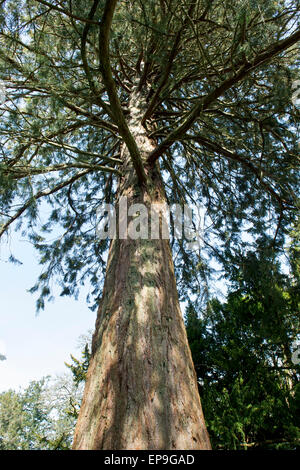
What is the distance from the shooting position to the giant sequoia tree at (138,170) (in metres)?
1.43

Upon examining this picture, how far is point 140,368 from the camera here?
58.5 inches

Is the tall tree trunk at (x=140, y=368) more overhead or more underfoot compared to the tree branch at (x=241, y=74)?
more underfoot

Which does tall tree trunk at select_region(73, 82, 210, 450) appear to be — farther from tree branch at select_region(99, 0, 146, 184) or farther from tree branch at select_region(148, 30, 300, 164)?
tree branch at select_region(148, 30, 300, 164)

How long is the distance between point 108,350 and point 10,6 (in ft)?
10.3

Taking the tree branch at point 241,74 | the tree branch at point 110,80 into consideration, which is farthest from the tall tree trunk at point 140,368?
the tree branch at point 241,74

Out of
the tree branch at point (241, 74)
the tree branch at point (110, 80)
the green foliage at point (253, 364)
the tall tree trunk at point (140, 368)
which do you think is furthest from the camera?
the green foliage at point (253, 364)

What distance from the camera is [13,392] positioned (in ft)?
119

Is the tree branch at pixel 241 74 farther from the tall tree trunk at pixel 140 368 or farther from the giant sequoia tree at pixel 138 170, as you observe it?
the tall tree trunk at pixel 140 368

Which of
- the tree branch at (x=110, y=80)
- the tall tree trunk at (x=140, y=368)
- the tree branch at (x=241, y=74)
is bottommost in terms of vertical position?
the tall tree trunk at (x=140, y=368)

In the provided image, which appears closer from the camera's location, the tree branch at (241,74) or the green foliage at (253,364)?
the tree branch at (241,74)

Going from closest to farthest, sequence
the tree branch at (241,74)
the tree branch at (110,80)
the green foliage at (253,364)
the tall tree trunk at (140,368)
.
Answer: the tall tree trunk at (140,368) → the tree branch at (110,80) → the tree branch at (241,74) → the green foliage at (253,364)

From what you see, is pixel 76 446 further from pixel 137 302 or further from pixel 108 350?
pixel 137 302

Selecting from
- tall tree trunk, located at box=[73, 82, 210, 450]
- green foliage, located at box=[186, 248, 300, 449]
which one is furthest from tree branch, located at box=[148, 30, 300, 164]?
green foliage, located at box=[186, 248, 300, 449]

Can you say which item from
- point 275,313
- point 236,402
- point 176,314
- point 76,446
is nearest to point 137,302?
point 176,314
